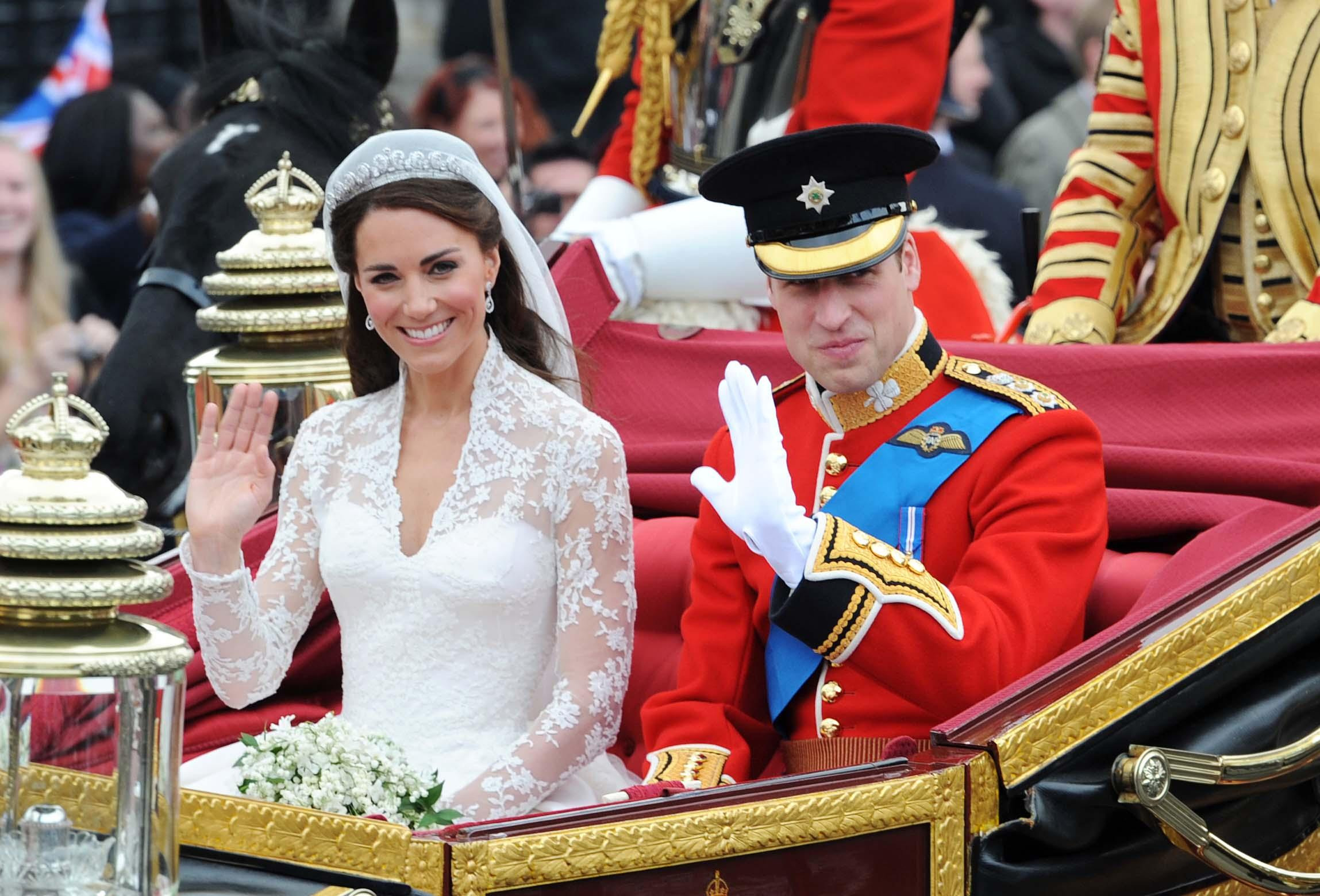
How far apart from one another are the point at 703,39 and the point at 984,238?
2116 mm

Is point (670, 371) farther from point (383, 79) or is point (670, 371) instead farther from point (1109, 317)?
point (383, 79)

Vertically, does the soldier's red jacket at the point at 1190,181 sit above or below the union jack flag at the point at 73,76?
above

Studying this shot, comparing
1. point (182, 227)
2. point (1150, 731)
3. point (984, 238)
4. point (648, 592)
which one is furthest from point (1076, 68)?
point (1150, 731)

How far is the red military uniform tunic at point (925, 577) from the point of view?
246 cm

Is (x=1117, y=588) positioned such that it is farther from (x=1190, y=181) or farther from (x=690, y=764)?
(x=1190, y=181)

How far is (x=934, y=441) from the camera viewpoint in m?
2.66

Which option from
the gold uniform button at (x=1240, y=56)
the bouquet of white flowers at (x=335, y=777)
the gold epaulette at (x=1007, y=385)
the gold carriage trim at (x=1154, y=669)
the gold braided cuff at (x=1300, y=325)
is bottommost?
the bouquet of white flowers at (x=335, y=777)

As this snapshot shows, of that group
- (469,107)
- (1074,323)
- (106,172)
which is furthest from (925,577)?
(106,172)

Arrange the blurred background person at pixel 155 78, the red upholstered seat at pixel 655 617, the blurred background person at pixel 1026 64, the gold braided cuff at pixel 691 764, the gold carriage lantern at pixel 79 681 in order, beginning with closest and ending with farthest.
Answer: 1. the gold carriage lantern at pixel 79 681
2. the gold braided cuff at pixel 691 764
3. the red upholstered seat at pixel 655 617
4. the blurred background person at pixel 155 78
5. the blurred background person at pixel 1026 64

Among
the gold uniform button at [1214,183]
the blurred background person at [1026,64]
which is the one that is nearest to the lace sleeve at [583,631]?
the gold uniform button at [1214,183]

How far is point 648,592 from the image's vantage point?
316 centimetres

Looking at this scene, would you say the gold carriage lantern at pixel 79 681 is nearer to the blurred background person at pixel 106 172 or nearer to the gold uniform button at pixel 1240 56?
the gold uniform button at pixel 1240 56

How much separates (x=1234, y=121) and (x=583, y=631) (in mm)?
1505

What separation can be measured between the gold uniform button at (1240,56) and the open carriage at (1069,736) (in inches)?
22.6
